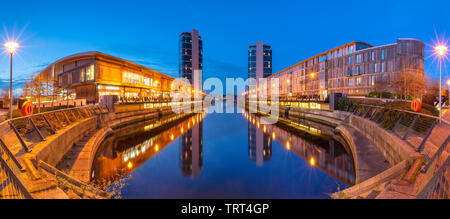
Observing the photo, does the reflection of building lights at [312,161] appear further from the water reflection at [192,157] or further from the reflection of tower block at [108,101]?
the reflection of tower block at [108,101]

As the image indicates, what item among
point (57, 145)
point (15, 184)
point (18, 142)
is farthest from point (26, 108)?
point (15, 184)

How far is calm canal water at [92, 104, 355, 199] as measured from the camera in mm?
8469

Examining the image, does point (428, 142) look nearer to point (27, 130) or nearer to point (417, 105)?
point (417, 105)

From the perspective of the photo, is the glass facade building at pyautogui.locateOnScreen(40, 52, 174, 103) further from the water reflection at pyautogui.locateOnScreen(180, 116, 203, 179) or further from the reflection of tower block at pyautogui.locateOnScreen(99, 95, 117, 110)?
the water reflection at pyautogui.locateOnScreen(180, 116, 203, 179)

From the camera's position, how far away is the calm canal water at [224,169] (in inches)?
333

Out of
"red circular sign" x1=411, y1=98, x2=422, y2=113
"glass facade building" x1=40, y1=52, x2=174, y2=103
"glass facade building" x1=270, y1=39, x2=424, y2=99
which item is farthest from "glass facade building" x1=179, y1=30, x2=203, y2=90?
"red circular sign" x1=411, y1=98, x2=422, y2=113

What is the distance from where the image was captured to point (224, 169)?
11.5 meters

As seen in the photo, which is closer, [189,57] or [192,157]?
[192,157]

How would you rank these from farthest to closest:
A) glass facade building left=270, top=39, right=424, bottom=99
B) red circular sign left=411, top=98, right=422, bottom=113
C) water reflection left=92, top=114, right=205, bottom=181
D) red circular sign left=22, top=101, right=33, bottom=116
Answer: glass facade building left=270, top=39, right=424, bottom=99, water reflection left=92, top=114, right=205, bottom=181, red circular sign left=411, top=98, right=422, bottom=113, red circular sign left=22, top=101, right=33, bottom=116

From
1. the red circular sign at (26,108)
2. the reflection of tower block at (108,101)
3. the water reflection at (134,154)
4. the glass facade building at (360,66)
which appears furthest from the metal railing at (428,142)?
the glass facade building at (360,66)
